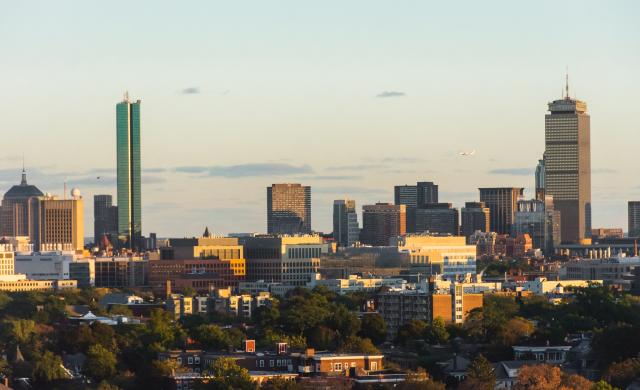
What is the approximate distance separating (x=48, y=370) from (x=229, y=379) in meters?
15.4

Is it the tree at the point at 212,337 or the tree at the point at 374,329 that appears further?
the tree at the point at 374,329

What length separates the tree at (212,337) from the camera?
11939 cm

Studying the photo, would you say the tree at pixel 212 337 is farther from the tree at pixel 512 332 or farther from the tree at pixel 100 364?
the tree at pixel 512 332

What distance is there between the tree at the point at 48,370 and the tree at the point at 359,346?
14.2m

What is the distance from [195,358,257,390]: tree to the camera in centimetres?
9381

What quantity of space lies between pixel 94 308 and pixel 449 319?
34684 mm

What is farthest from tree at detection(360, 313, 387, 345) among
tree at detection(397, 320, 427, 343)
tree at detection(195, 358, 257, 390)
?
tree at detection(195, 358, 257, 390)

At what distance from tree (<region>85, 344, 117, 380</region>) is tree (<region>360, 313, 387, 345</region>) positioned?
742 inches

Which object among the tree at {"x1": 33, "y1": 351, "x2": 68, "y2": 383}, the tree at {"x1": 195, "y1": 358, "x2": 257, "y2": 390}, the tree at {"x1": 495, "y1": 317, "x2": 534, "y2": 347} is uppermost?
the tree at {"x1": 495, "y1": 317, "x2": 534, "y2": 347}

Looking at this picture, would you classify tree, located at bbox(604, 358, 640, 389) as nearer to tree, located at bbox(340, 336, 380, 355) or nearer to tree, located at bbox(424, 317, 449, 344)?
tree, located at bbox(340, 336, 380, 355)

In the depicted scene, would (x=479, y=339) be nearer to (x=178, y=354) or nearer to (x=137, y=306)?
(x=178, y=354)

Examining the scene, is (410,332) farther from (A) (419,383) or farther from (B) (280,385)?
(A) (419,383)

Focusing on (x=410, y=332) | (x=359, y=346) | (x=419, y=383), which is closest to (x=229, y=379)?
(x=419, y=383)

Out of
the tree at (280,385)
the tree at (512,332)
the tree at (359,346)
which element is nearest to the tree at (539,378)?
the tree at (280,385)
